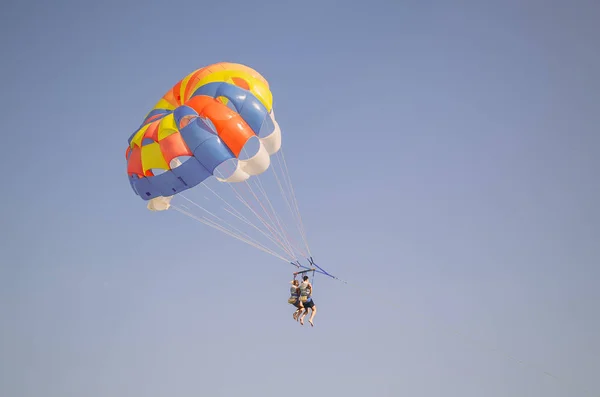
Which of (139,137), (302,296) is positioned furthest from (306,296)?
(139,137)

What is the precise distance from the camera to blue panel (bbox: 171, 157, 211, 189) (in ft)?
45.9

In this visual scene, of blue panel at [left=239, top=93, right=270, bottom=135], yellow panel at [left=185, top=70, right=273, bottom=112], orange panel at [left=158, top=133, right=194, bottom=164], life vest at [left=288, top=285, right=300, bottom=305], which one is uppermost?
yellow panel at [left=185, top=70, right=273, bottom=112]

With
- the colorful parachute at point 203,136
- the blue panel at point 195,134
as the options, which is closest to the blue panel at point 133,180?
the colorful parachute at point 203,136

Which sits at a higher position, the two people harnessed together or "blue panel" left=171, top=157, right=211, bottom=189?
"blue panel" left=171, top=157, right=211, bottom=189

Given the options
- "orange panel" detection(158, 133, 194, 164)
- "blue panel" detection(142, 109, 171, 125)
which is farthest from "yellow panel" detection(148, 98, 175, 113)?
"orange panel" detection(158, 133, 194, 164)

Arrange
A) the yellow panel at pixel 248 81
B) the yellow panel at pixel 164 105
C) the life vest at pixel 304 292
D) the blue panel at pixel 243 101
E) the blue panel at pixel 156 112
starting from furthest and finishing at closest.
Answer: the yellow panel at pixel 164 105
the blue panel at pixel 156 112
the yellow panel at pixel 248 81
the blue panel at pixel 243 101
the life vest at pixel 304 292

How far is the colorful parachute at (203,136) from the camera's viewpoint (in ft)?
45.6

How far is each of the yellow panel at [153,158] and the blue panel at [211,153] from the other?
2.91 ft

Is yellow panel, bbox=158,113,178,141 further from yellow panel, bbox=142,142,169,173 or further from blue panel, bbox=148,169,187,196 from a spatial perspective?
blue panel, bbox=148,169,187,196

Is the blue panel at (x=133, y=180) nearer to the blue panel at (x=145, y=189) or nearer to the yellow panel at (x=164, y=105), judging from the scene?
the blue panel at (x=145, y=189)

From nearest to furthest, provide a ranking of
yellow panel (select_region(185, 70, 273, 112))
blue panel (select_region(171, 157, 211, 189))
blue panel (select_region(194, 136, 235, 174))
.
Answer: blue panel (select_region(194, 136, 235, 174)), blue panel (select_region(171, 157, 211, 189)), yellow panel (select_region(185, 70, 273, 112))

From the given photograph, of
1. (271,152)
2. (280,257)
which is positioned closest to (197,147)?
(271,152)

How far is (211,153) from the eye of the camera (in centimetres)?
1381

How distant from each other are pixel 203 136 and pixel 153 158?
139cm
